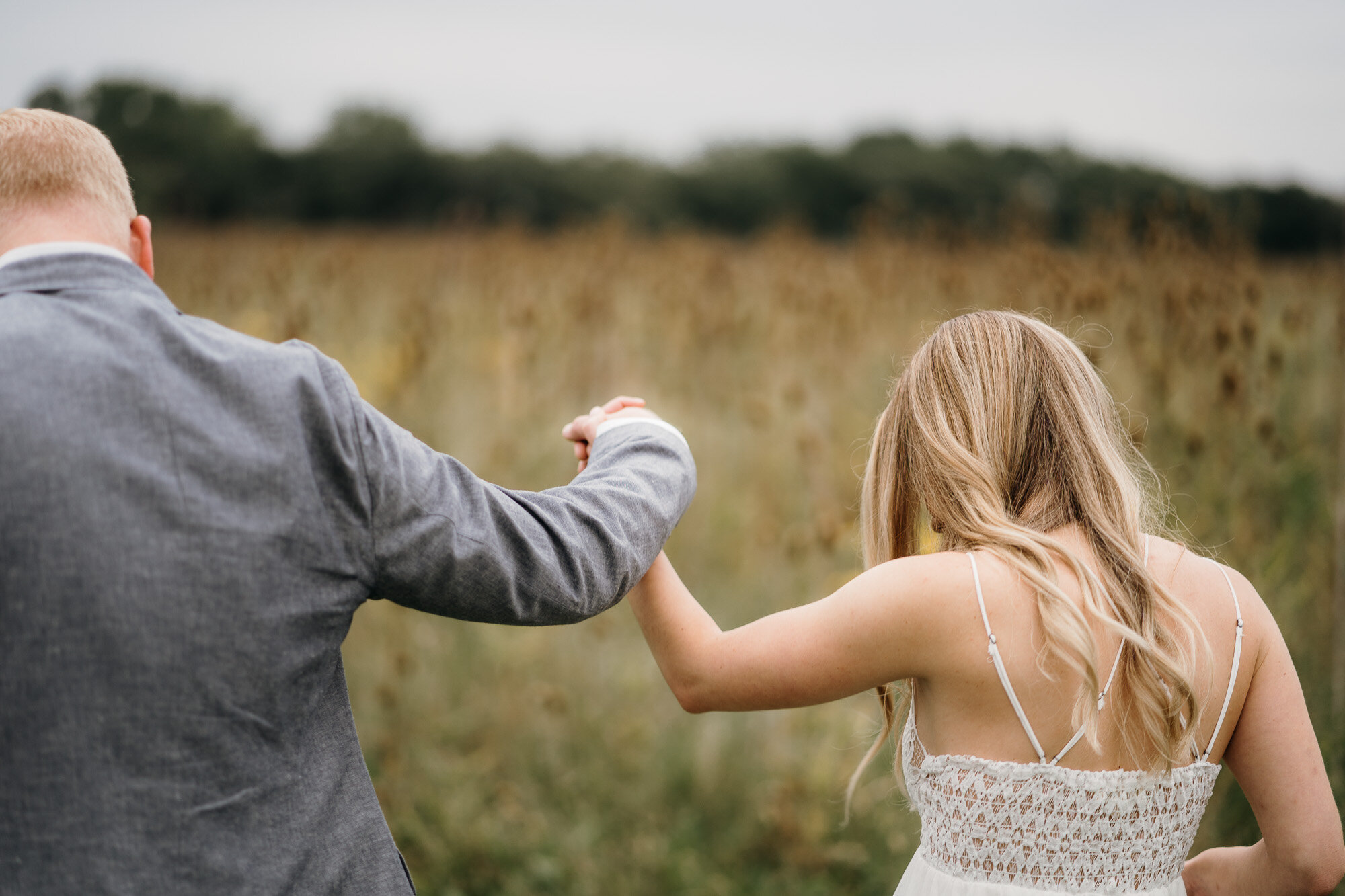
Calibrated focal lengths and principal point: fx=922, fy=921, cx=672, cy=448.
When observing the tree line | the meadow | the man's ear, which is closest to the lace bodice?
the meadow

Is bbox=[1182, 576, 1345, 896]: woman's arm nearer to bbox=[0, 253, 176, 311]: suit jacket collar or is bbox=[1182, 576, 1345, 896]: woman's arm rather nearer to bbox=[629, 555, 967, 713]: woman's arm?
bbox=[629, 555, 967, 713]: woman's arm

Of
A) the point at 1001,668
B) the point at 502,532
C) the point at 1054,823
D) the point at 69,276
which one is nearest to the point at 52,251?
the point at 69,276

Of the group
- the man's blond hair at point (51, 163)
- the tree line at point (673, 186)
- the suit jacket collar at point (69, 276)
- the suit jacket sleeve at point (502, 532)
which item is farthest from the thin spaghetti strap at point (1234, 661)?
the tree line at point (673, 186)

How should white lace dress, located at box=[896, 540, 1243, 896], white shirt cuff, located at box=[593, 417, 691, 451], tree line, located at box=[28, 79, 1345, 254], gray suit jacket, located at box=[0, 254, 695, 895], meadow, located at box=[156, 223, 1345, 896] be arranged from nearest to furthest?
gray suit jacket, located at box=[0, 254, 695, 895], white lace dress, located at box=[896, 540, 1243, 896], white shirt cuff, located at box=[593, 417, 691, 451], meadow, located at box=[156, 223, 1345, 896], tree line, located at box=[28, 79, 1345, 254]

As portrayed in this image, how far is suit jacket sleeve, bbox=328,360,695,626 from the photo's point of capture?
48.1 inches

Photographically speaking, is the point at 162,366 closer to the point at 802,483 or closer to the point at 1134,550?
the point at 1134,550

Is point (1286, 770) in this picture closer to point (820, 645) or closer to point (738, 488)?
point (820, 645)

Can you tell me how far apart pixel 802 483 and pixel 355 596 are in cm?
332

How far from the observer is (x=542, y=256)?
6.06 meters

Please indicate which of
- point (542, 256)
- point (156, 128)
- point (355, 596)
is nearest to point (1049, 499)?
point (355, 596)

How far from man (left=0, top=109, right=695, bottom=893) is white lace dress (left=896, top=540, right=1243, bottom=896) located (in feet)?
2.71

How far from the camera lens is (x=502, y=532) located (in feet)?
4.36

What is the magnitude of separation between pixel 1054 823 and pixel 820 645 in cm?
46

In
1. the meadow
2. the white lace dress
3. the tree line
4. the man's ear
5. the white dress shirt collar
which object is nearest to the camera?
the white dress shirt collar
